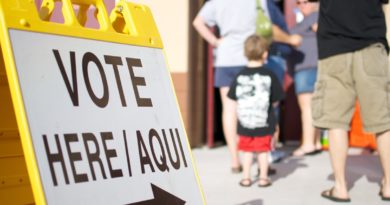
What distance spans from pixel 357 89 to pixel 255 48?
98 centimetres

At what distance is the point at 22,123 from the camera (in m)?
1.64

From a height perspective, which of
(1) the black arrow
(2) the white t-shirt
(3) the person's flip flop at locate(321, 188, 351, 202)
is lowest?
(3) the person's flip flop at locate(321, 188, 351, 202)

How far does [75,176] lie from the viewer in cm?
177

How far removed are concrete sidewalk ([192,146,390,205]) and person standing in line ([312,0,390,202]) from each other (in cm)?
26

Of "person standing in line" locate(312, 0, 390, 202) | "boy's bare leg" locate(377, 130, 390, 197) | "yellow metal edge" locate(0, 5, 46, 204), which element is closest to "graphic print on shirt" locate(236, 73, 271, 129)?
"person standing in line" locate(312, 0, 390, 202)

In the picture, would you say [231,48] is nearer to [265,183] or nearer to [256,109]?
[256,109]

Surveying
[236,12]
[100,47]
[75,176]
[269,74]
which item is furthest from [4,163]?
[236,12]

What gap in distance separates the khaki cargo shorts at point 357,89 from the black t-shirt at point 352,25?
4 centimetres

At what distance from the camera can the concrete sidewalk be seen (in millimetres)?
3568

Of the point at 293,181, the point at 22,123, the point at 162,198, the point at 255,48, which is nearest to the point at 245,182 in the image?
the point at 293,181

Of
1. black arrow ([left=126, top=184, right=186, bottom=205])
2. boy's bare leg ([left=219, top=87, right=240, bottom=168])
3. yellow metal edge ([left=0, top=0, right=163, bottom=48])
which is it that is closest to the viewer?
yellow metal edge ([left=0, top=0, right=163, bottom=48])

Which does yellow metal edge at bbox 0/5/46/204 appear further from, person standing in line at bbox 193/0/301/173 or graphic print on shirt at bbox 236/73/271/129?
person standing in line at bbox 193/0/301/173

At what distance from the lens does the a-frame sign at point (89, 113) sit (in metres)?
1.70

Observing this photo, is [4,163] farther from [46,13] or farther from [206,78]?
[206,78]
